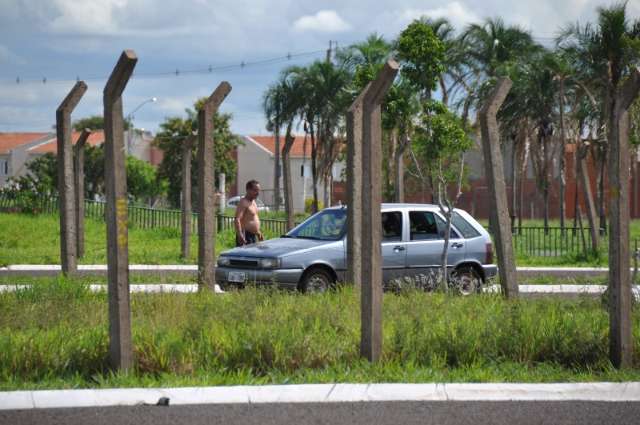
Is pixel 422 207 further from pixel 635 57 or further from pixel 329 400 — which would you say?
pixel 635 57

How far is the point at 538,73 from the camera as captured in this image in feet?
120

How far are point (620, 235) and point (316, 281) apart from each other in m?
6.27

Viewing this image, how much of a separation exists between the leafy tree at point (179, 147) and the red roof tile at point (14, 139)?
3237cm

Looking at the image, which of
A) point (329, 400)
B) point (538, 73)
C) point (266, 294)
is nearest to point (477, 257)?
point (266, 294)

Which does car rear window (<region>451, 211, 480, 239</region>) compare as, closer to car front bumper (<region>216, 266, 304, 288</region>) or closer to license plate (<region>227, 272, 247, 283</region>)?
car front bumper (<region>216, 266, 304, 288</region>)

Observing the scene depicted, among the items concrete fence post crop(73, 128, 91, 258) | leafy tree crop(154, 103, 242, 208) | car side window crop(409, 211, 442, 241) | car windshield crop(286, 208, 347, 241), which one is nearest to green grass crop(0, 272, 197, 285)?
car windshield crop(286, 208, 347, 241)

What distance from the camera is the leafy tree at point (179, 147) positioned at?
61.3 metres

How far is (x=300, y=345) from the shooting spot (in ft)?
27.0

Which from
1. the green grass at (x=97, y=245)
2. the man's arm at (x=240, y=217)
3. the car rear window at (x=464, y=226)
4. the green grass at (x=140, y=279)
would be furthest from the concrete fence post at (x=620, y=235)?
the green grass at (x=97, y=245)

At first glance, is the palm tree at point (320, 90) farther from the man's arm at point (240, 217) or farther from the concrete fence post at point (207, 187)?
the concrete fence post at point (207, 187)

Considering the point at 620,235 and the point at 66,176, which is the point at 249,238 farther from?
the point at 620,235

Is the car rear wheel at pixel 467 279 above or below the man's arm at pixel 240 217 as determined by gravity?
below

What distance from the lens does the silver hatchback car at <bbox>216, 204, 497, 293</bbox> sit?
46.5 ft

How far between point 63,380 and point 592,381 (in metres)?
4.08
